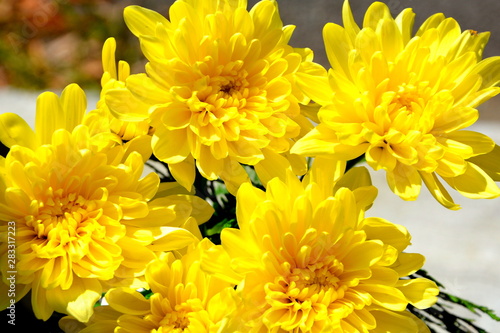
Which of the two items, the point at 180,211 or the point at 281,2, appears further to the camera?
the point at 281,2

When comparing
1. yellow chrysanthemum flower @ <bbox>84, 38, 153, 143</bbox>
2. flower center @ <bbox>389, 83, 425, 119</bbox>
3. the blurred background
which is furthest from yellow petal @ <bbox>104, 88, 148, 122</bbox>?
the blurred background

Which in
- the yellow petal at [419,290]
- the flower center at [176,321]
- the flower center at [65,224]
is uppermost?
the flower center at [65,224]

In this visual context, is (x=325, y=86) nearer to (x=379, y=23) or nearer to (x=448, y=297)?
(x=379, y=23)

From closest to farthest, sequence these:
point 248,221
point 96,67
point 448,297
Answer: point 248,221, point 448,297, point 96,67

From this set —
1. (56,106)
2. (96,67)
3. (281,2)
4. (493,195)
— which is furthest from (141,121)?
(96,67)

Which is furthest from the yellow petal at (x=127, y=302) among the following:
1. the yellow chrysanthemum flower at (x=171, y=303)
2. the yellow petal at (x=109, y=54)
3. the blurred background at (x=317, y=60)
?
Result: the blurred background at (x=317, y=60)

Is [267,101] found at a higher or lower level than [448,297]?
higher

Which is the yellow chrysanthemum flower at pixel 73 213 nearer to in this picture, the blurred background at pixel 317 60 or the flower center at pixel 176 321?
the flower center at pixel 176 321
